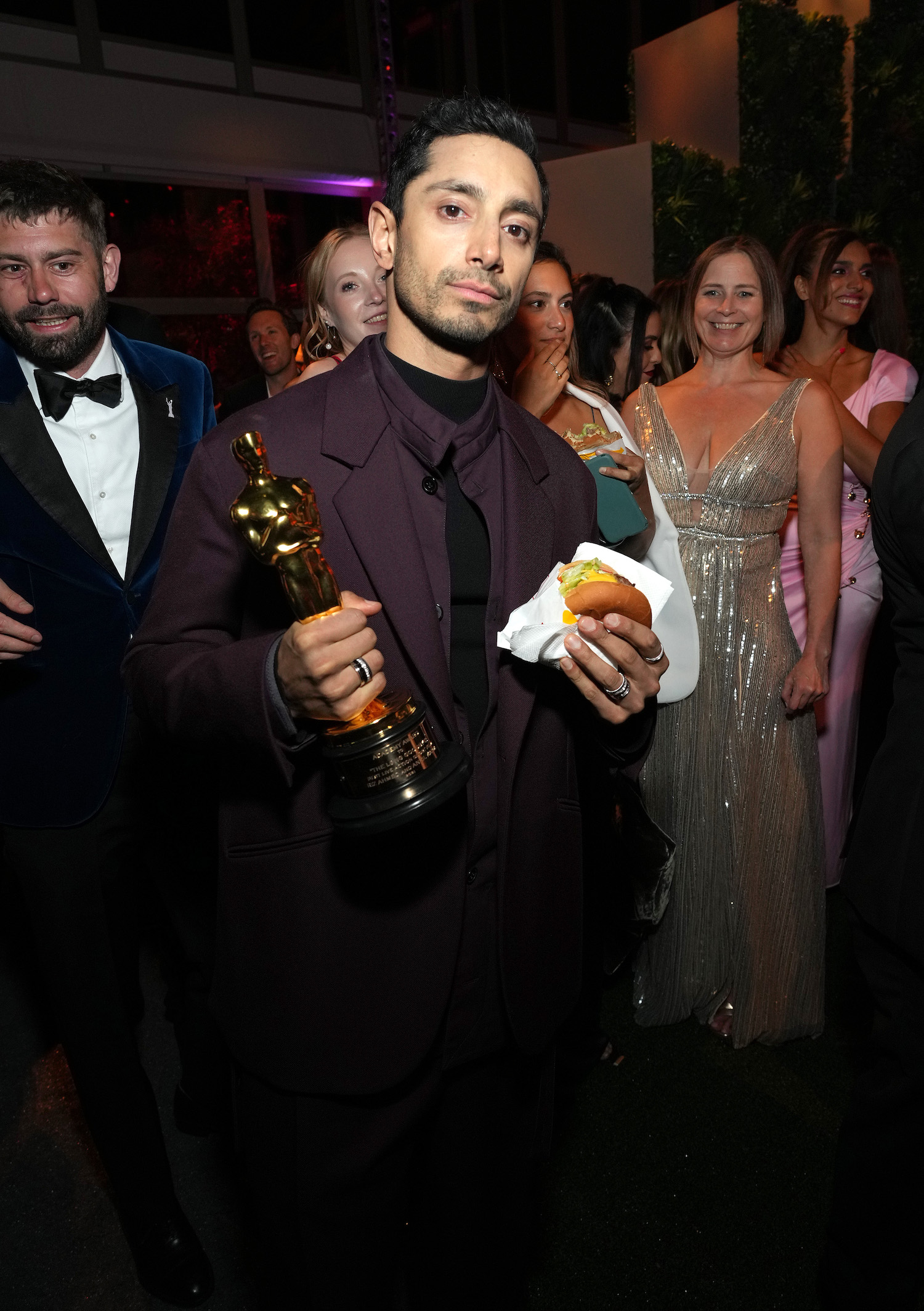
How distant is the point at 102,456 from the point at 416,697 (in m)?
1.22

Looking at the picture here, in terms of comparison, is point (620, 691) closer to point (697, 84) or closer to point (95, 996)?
point (95, 996)

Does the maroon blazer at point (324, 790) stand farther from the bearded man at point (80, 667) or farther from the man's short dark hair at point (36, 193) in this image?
the man's short dark hair at point (36, 193)

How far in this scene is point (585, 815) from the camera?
8.40ft

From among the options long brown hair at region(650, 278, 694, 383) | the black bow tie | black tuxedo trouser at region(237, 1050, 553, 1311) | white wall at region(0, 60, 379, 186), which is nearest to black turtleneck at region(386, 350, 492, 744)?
black tuxedo trouser at region(237, 1050, 553, 1311)

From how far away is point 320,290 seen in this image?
271 centimetres

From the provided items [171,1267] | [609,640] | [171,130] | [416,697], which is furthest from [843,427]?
[171,130]

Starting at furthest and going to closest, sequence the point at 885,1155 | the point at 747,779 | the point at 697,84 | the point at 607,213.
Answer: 1. the point at 607,213
2. the point at 697,84
3. the point at 747,779
4. the point at 885,1155

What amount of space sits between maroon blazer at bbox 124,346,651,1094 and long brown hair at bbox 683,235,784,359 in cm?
182

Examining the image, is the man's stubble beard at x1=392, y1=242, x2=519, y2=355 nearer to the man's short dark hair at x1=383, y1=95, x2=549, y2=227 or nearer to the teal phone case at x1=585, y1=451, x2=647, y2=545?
the man's short dark hair at x1=383, y1=95, x2=549, y2=227

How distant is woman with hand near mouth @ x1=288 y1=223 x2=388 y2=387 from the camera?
259cm

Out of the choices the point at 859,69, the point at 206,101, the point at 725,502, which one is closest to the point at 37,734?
the point at 725,502

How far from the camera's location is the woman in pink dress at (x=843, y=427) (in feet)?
11.0

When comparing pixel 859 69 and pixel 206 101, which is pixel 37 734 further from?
pixel 206 101

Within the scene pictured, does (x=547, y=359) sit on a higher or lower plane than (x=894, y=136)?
lower
